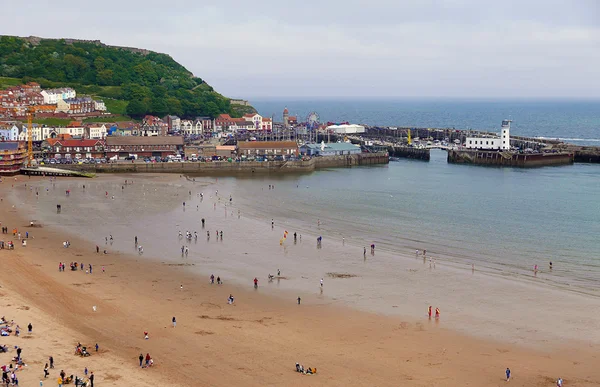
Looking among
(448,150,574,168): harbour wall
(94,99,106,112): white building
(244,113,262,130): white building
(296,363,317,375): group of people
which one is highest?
(94,99,106,112): white building

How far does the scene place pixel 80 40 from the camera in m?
126

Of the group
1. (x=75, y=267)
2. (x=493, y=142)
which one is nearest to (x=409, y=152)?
(x=493, y=142)

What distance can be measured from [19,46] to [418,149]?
66.7 m

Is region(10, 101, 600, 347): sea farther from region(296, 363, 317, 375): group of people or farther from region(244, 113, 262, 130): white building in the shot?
region(244, 113, 262, 130): white building

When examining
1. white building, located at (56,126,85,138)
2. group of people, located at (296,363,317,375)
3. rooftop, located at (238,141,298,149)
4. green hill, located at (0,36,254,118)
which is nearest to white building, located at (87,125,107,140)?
white building, located at (56,126,85,138)

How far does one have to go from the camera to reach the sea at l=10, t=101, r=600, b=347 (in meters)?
26.9

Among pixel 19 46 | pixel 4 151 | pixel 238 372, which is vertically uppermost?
pixel 19 46

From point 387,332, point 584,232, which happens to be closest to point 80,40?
point 584,232

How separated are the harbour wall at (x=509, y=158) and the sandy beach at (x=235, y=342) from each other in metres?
52.8

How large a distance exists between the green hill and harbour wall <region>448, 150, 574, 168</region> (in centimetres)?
3582

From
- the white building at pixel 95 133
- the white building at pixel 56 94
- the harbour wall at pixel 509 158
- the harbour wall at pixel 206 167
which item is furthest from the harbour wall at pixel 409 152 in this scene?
the white building at pixel 56 94

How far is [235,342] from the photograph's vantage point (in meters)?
22.2

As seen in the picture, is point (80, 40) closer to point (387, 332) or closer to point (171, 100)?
point (171, 100)

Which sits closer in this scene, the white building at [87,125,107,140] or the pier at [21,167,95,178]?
the pier at [21,167,95,178]
